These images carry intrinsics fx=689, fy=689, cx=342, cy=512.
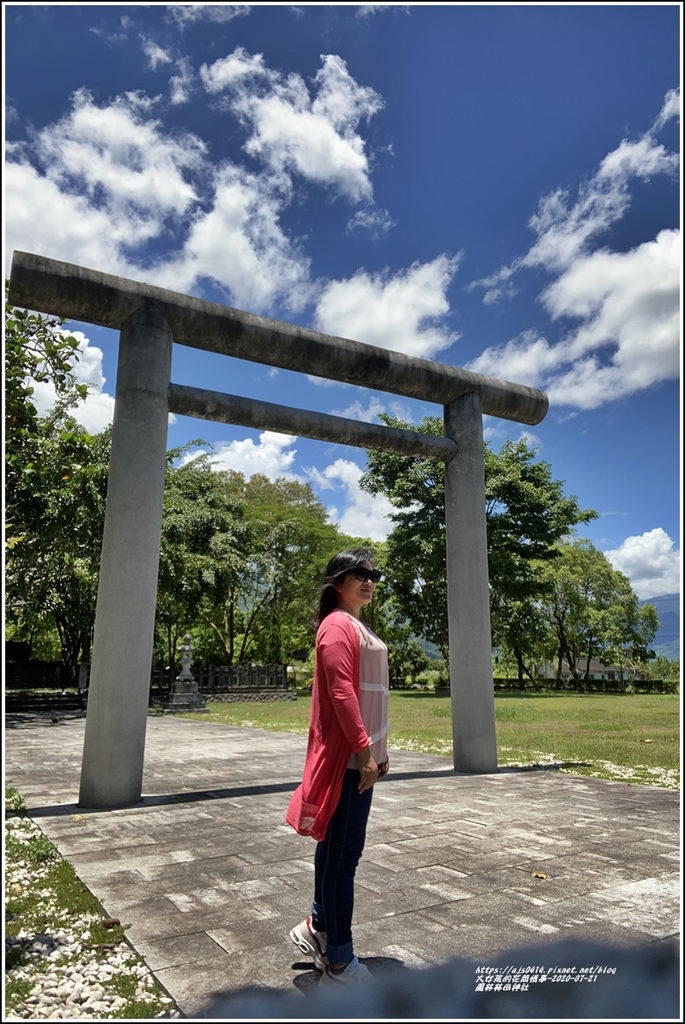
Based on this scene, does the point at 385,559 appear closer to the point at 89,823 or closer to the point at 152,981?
the point at 89,823

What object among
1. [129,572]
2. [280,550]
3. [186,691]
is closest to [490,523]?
[280,550]

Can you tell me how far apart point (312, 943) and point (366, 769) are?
75 centimetres

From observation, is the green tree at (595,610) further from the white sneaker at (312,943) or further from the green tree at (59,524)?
the white sneaker at (312,943)

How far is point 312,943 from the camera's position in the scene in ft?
8.55

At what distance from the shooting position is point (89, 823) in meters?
4.93

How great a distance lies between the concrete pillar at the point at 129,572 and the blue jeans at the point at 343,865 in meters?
3.42

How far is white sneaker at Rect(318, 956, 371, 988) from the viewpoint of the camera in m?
2.38

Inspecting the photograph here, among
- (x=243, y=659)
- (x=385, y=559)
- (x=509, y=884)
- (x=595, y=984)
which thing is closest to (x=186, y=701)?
(x=385, y=559)

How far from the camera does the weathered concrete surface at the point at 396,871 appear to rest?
272 cm

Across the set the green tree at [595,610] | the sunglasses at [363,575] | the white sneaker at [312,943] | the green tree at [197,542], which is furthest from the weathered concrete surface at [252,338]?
the green tree at [595,610]

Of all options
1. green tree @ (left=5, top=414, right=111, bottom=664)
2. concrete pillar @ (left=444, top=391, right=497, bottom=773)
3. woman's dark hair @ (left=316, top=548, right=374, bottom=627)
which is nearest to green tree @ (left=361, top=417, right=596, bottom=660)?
A: green tree @ (left=5, top=414, right=111, bottom=664)

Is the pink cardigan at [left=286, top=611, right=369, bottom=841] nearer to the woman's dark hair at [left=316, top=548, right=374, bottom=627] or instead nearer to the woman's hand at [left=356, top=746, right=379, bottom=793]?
the woman's hand at [left=356, top=746, right=379, bottom=793]

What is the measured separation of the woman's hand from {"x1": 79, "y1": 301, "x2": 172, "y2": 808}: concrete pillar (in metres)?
3.55

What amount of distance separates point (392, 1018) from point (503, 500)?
2699cm
